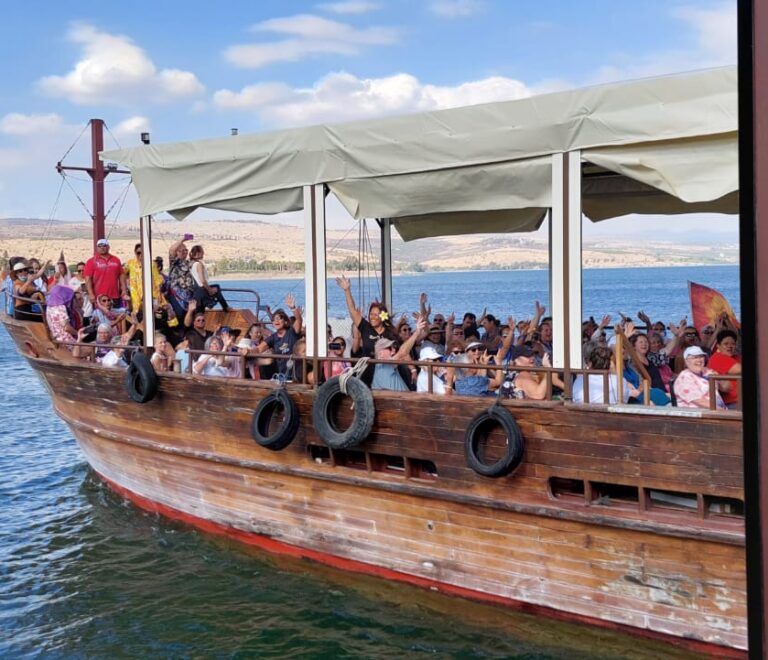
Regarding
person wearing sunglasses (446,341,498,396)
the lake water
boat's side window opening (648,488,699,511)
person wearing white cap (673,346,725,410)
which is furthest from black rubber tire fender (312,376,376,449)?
person wearing white cap (673,346,725,410)

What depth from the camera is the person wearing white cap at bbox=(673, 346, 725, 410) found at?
527 centimetres

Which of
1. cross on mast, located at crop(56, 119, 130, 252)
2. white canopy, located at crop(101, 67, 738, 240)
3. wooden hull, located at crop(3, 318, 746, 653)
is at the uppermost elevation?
cross on mast, located at crop(56, 119, 130, 252)

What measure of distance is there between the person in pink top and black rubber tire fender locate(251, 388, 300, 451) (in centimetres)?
316

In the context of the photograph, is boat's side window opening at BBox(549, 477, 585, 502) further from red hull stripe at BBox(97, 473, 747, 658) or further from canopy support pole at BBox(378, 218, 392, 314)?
canopy support pole at BBox(378, 218, 392, 314)

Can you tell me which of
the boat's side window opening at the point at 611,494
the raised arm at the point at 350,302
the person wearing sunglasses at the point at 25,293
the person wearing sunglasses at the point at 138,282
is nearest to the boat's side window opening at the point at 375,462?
the raised arm at the point at 350,302

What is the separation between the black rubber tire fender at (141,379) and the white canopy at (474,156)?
4.59 ft

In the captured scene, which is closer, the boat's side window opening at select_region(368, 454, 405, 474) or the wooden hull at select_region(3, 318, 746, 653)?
the wooden hull at select_region(3, 318, 746, 653)

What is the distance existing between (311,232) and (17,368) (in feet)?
98.5

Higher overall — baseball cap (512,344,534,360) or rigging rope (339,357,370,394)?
baseball cap (512,344,534,360)


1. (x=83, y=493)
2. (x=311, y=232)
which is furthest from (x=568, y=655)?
(x=83, y=493)

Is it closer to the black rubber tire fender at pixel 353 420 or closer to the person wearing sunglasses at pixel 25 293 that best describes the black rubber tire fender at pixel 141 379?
the black rubber tire fender at pixel 353 420

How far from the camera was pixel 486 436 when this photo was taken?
5.78 m

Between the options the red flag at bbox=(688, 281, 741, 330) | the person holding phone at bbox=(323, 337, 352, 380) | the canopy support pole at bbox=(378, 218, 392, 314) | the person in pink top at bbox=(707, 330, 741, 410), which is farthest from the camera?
the canopy support pole at bbox=(378, 218, 392, 314)

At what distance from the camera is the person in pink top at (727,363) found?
541 centimetres
